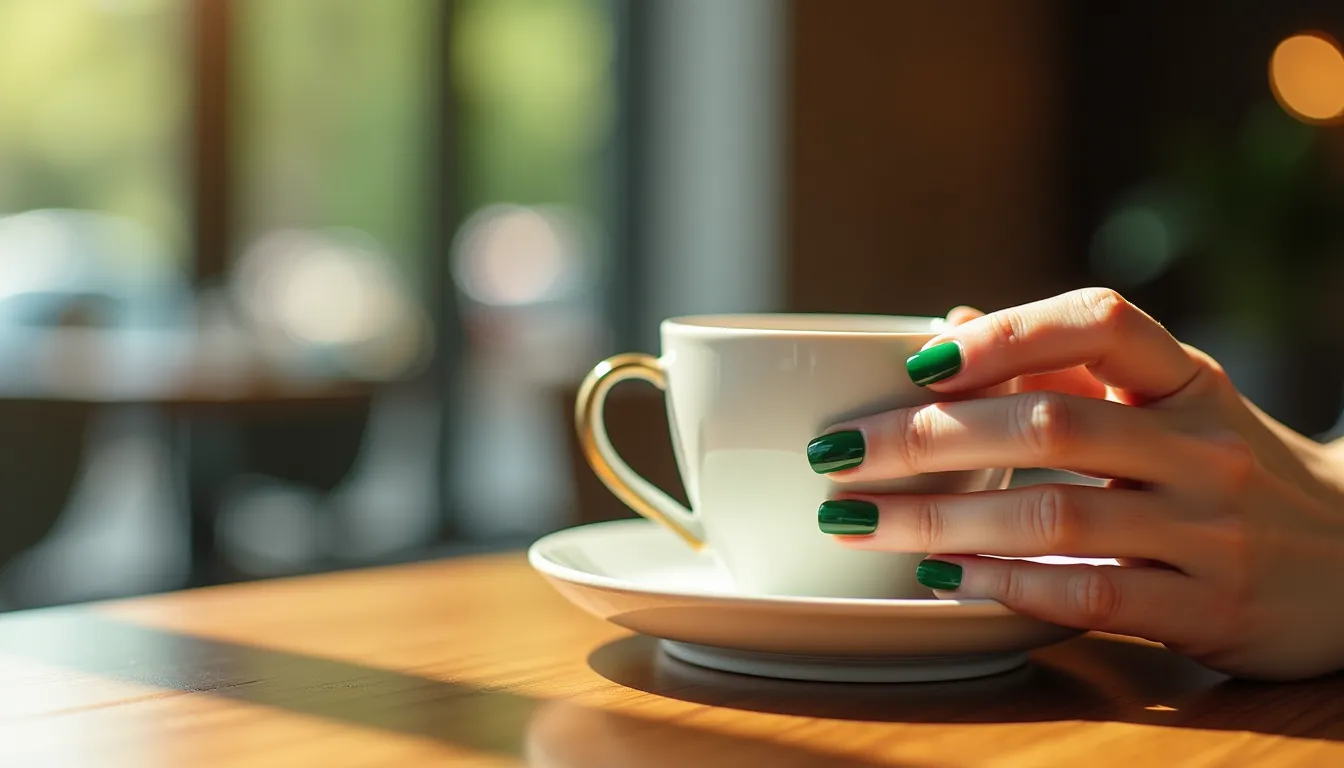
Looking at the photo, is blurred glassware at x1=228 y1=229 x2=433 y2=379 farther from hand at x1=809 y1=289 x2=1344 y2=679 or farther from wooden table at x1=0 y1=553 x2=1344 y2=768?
hand at x1=809 y1=289 x2=1344 y2=679

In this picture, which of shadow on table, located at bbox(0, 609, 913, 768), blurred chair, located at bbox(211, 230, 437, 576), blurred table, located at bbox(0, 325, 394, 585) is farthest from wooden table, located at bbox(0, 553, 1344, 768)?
blurred chair, located at bbox(211, 230, 437, 576)

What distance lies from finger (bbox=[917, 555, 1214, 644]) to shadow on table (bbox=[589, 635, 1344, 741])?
0.02 metres

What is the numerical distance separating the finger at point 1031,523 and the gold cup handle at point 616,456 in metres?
0.12

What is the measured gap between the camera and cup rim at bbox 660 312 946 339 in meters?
→ 0.54

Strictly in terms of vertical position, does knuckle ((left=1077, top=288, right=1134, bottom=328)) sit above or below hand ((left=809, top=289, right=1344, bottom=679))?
above

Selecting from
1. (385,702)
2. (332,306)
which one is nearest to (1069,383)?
(385,702)

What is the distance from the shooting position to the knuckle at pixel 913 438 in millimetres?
527

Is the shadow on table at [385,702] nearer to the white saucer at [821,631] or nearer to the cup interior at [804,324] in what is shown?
the white saucer at [821,631]

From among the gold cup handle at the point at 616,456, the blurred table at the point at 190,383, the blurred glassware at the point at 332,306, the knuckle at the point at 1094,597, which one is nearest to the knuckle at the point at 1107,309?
the knuckle at the point at 1094,597

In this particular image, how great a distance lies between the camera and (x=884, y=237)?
4.84 m

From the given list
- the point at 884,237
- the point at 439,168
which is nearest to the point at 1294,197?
the point at 884,237

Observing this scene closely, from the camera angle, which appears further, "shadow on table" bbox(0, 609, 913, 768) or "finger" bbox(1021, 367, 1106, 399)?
"finger" bbox(1021, 367, 1106, 399)

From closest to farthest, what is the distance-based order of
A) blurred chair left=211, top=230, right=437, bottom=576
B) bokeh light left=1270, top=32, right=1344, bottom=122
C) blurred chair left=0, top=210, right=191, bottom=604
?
blurred chair left=0, top=210, right=191, bottom=604 < blurred chair left=211, top=230, right=437, bottom=576 < bokeh light left=1270, top=32, right=1344, bottom=122

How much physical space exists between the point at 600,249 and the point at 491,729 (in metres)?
4.17
